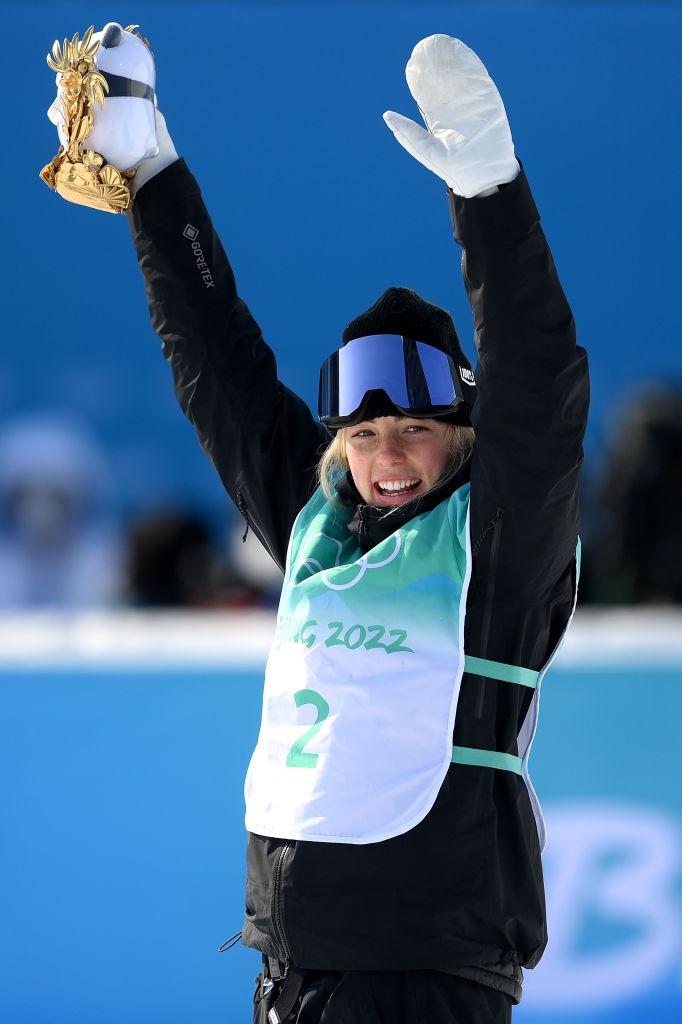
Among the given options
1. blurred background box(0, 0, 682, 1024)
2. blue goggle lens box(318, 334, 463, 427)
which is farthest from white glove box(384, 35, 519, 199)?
blurred background box(0, 0, 682, 1024)

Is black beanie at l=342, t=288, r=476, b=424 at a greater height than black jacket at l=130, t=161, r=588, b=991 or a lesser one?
greater

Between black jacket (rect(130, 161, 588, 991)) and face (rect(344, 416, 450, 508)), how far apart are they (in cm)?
17

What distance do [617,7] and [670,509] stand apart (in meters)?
1.83

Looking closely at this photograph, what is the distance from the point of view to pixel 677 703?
2877mm

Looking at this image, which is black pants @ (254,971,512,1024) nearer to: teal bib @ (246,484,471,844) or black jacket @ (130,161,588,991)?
black jacket @ (130,161,588,991)

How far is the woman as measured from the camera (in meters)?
1.44

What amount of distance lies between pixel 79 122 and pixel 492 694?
3.32 ft

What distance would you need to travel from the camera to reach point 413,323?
1772 mm

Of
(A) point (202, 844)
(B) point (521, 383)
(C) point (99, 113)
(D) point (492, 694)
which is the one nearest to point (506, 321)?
(B) point (521, 383)

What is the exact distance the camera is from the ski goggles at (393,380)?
1680 millimetres

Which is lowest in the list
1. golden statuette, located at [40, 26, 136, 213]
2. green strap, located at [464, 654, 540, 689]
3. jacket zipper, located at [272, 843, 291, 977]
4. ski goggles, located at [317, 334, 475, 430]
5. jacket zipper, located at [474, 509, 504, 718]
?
jacket zipper, located at [272, 843, 291, 977]

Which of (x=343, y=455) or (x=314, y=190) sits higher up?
(x=314, y=190)

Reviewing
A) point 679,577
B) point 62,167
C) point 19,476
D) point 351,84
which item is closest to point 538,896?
point 62,167

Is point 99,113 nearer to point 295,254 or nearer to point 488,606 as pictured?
point 488,606
